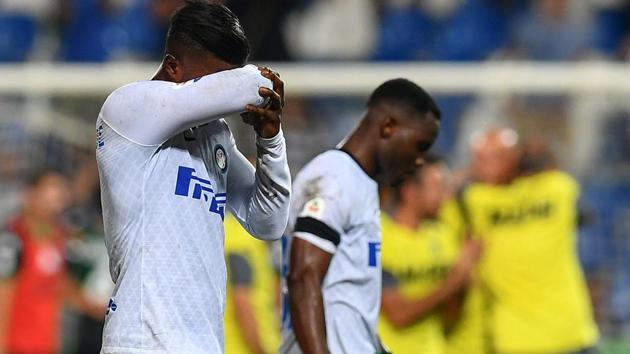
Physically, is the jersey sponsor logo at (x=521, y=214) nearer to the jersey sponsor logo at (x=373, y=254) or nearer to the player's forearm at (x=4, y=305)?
the jersey sponsor logo at (x=373, y=254)

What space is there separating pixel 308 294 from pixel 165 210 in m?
1.05

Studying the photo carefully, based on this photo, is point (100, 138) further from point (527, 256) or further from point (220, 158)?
point (527, 256)

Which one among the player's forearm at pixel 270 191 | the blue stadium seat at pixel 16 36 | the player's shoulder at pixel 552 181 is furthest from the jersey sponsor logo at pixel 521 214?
the blue stadium seat at pixel 16 36

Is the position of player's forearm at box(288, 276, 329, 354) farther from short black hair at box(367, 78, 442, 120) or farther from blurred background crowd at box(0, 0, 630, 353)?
blurred background crowd at box(0, 0, 630, 353)

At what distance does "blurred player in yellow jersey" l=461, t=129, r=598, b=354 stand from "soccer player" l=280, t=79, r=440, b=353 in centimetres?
335

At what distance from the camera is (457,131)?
967cm

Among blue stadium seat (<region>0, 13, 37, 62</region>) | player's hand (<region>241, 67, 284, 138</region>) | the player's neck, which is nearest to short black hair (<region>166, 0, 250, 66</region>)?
player's hand (<region>241, 67, 284, 138</region>)

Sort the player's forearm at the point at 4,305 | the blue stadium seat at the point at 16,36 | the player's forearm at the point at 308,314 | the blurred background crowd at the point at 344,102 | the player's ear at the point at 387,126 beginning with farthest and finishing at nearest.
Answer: the blue stadium seat at the point at 16,36 → the player's forearm at the point at 4,305 → the blurred background crowd at the point at 344,102 → the player's ear at the point at 387,126 → the player's forearm at the point at 308,314

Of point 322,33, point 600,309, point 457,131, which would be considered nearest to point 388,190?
point 457,131

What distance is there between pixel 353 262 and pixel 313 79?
5.35m

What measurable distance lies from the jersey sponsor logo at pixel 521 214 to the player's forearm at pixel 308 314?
3874 millimetres

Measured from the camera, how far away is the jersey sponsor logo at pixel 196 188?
388cm

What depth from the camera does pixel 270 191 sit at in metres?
4.12

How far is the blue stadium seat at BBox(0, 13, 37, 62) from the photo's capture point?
1166 cm
